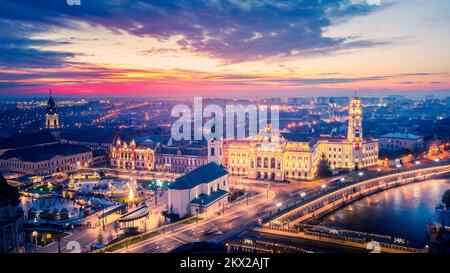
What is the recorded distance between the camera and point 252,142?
30547 mm

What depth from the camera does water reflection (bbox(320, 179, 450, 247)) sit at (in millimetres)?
18891

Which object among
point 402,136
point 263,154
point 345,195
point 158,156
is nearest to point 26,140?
point 158,156

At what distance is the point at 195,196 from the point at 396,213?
11.4 metres

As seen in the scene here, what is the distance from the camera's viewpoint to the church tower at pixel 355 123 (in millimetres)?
34094

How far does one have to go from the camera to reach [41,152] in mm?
32719

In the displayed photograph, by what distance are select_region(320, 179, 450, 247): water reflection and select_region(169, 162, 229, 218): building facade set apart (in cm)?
600

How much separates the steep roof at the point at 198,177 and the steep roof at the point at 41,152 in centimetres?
1654

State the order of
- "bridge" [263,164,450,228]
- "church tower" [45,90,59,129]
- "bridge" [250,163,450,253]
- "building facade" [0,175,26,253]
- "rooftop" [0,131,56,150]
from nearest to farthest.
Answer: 1. "building facade" [0,175,26,253]
2. "bridge" [250,163,450,253]
3. "bridge" [263,164,450,228]
4. "rooftop" [0,131,56,150]
5. "church tower" [45,90,59,129]

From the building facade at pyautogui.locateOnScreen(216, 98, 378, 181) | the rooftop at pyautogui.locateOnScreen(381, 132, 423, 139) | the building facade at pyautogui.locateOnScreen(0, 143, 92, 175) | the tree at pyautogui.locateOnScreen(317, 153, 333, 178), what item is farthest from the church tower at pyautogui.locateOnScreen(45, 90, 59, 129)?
the rooftop at pyautogui.locateOnScreen(381, 132, 423, 139)

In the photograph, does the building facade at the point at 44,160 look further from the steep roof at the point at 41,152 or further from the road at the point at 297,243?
the road at the point at 297,243

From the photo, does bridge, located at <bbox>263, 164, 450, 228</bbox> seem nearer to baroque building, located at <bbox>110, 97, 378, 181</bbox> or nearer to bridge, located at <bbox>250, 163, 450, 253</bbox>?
bridge, located at <bbox>250, 163, 450, 253</bbox>

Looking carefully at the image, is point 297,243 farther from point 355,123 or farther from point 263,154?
point 355,123

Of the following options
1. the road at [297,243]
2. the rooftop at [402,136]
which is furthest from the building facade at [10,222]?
the rooftop at [402,136]

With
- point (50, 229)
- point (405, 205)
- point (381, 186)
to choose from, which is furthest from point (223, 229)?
point (381, 186)
